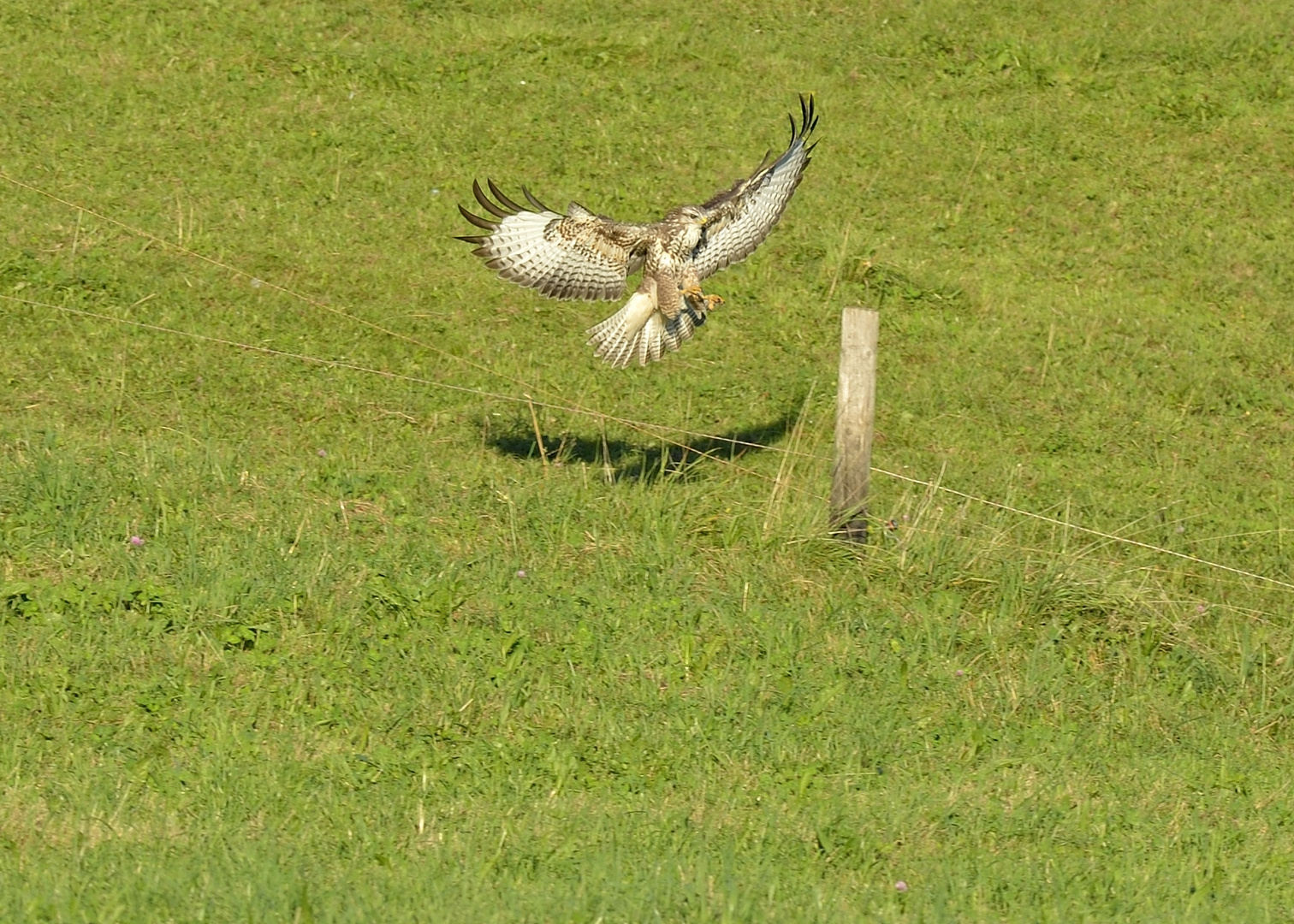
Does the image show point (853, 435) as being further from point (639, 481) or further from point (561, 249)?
point (561, 249)

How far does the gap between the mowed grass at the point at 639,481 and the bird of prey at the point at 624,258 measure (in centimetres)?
69

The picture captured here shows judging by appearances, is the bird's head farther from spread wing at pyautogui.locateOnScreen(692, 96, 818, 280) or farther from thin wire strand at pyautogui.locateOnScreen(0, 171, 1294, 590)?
thin wire strand at pyautogui.locateOnScreen(0, 171, 1294, 590)

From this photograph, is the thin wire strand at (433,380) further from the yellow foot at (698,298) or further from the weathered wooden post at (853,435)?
the yellow foot at (698,298)

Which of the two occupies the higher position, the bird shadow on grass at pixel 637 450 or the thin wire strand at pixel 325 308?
the thin wire strand at pixel 325 308

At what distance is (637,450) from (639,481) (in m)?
0.95

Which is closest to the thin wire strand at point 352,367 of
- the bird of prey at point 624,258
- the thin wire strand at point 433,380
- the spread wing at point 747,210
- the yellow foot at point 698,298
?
the thin wire strand at point 433,380

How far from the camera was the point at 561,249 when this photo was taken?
8.66 metres

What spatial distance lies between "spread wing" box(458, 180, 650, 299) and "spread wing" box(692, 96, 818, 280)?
18.5 inches

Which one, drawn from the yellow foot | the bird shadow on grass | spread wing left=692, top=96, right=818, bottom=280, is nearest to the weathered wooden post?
the bird shadow on grass

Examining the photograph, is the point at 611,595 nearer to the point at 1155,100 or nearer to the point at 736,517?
the point at 736,517

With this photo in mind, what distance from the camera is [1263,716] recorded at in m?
7.21

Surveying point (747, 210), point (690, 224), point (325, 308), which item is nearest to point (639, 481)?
point (690, 224)

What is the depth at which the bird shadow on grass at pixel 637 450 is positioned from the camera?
29.5 feet

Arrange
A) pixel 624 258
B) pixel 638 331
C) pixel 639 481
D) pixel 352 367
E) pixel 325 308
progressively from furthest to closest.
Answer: pixel 325 308 < pixel 352 367 < pixel 638 331 < pixel 624 258 < pixel 639 481
